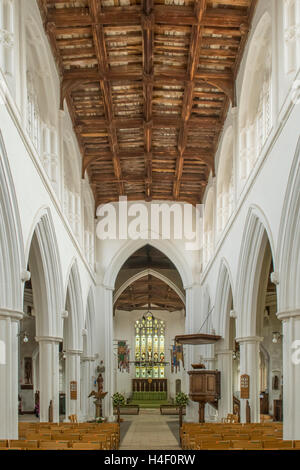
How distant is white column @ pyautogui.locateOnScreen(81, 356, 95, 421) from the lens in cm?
2381

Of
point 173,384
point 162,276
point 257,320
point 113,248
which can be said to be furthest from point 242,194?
point 173,384

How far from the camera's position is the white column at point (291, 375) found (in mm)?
10516

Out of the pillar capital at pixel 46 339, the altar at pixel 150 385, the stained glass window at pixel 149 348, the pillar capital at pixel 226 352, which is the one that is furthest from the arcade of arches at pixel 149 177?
the stained glass window at pixel 149 348

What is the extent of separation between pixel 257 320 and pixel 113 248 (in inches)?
463

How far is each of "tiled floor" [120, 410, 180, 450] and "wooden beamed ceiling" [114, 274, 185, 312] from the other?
8.75m

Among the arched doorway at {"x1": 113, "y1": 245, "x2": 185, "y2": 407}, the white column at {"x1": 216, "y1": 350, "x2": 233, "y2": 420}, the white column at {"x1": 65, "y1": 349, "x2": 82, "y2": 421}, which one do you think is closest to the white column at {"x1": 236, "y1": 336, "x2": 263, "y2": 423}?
the white column at {"x1": 216, "y1": 350, "x2": 233, "y2": 420}

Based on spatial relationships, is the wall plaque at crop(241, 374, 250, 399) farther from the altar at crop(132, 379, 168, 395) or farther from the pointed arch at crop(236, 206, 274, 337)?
the altar at crop(132, 379, 168, 395)

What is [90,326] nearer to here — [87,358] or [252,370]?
[87,358]

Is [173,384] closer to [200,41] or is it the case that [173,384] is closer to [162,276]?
[162,276]

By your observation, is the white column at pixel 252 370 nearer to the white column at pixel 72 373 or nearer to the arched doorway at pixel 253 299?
the arched doorway at pixel 253 299

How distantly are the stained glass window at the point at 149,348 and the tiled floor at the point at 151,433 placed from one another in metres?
9.39

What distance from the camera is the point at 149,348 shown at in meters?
40.1

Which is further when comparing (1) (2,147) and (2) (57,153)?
(2) (57,153)
